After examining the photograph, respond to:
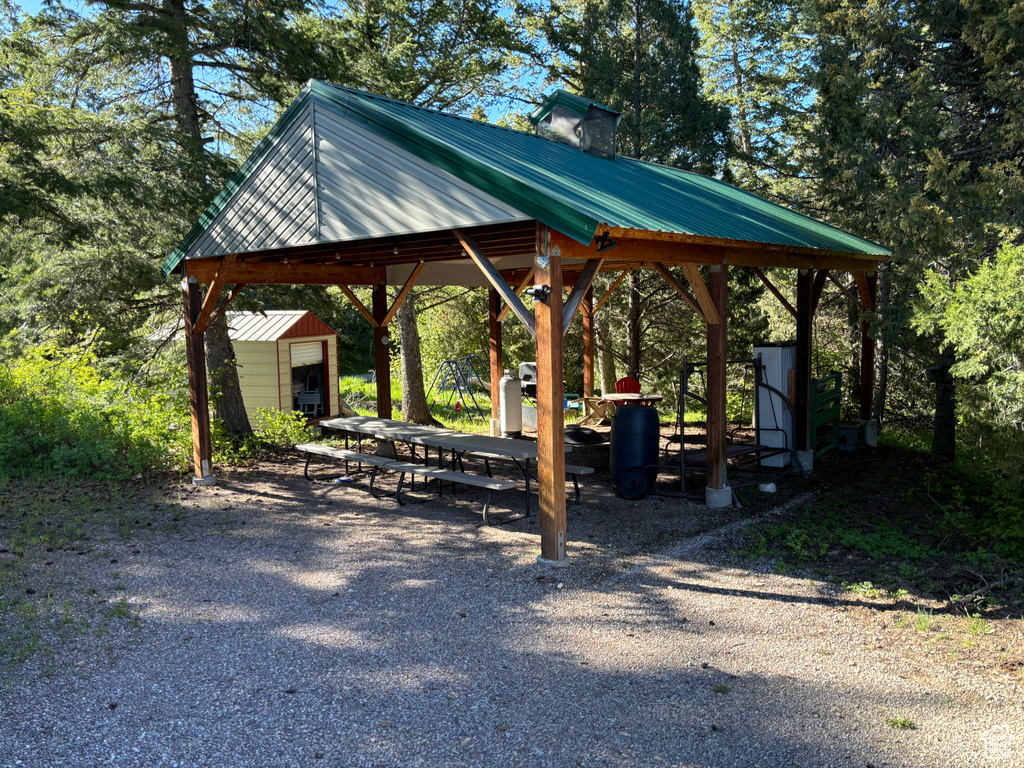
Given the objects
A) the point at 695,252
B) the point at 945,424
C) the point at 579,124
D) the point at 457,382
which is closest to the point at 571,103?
the point at 579,124

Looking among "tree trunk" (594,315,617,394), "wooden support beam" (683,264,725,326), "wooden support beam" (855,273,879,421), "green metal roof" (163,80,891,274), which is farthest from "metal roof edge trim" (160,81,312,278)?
"tree trunk" (594,315,617,394)

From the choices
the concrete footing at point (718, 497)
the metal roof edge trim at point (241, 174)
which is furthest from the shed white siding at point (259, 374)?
the concrete footing at point (718, 497)

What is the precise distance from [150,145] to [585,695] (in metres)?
9.52

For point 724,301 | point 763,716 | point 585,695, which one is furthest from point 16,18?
point 763,716

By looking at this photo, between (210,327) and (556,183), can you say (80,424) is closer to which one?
(210,327)

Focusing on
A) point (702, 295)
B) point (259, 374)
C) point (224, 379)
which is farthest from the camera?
point (259, 374)

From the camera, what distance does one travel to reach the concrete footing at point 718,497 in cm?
790

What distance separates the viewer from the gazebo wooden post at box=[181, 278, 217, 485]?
9.27 m

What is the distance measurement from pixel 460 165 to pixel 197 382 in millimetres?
5064

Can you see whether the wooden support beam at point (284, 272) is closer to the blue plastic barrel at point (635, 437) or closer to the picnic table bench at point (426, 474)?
the picnic table bench at point (426, 474)

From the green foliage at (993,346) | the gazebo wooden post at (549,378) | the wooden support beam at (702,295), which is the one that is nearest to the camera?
the green foliage at (993,346)

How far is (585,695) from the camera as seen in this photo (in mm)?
4008

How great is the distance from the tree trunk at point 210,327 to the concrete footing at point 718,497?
6.96 meters

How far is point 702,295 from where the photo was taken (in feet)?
23.7
